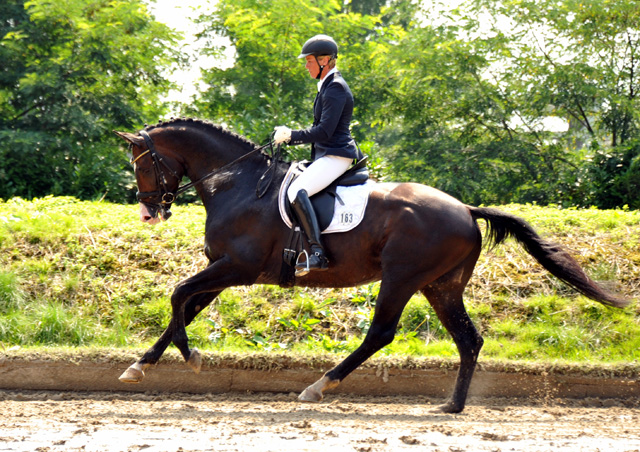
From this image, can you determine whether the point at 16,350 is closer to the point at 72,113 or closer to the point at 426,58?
the point at 72,113

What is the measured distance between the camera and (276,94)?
49.2 feet

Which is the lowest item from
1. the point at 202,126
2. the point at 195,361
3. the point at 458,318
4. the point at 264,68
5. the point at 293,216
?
the point at 195,361

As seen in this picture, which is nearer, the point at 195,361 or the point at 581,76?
the point at 195,361

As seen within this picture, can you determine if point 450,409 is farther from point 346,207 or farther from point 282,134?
point 282,134

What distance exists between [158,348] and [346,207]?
212 cm

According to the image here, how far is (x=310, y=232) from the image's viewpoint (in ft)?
19.3

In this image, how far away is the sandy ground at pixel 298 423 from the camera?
14.0ft

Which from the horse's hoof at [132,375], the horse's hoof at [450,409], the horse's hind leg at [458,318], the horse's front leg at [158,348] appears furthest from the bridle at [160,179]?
the horse's hoof at [450,409]

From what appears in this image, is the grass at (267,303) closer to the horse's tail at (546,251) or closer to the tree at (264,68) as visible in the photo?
Result: the horse's tail at (546,251)

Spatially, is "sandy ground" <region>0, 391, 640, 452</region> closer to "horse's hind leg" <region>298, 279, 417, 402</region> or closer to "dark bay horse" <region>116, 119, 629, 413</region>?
"horse's hind leg" <region>298, 279, 417, 402</region>

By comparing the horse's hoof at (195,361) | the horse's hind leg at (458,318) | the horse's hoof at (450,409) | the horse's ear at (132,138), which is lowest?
the horse's hoof at (450,409)

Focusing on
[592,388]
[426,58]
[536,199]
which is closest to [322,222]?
[592,388]

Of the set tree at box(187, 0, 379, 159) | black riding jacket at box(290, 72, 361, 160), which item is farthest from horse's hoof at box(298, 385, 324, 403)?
tree at box(187, 0, 379, 159)

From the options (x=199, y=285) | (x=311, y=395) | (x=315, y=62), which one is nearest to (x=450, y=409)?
(x=311, y=395)
